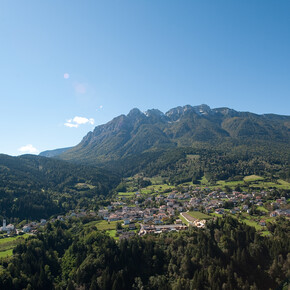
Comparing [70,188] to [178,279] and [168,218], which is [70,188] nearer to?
[168,218]

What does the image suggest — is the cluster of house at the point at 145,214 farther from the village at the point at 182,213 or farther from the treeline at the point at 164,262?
the treeline at the point at 164,262

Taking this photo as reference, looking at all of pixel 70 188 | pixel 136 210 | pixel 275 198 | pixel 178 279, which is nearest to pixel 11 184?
pixel 70 188

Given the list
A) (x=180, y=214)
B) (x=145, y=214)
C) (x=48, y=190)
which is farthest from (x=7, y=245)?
(x=48, y=190)

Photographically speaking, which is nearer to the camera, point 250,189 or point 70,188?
point 250,189

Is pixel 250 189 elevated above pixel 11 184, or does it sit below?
below

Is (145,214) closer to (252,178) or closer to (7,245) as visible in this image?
(7,245)

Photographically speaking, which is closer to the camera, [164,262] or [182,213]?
[164,262]
